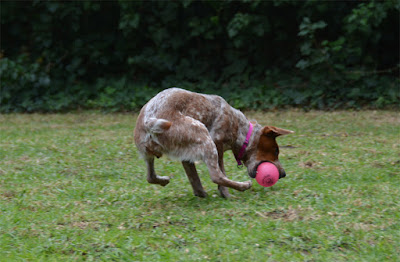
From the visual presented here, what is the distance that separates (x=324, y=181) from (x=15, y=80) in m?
10.4

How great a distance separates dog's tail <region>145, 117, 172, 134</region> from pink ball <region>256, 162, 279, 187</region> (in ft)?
3.65

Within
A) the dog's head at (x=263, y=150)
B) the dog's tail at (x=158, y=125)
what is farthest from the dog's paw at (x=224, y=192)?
the dog's tail at (x=158, y=125)

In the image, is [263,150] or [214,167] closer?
[214,167]

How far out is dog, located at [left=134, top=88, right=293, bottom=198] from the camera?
4879 mm

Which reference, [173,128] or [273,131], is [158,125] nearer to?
[173,128]

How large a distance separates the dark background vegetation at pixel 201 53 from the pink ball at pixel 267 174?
25.5 ft

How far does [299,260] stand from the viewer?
370cm

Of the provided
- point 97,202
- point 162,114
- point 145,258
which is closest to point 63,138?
point 97,202

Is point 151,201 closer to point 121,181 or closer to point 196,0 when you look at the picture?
point 121,181

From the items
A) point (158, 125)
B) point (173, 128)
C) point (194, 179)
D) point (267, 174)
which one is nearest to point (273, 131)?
point (267, 174)

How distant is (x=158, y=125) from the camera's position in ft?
15.7

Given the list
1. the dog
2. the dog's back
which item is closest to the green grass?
the dog

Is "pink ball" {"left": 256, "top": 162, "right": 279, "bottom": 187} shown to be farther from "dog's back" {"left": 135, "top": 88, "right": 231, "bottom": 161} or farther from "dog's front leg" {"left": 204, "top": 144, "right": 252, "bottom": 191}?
"dog's back" {"left": 135, "top": 88, "right": 231, "bottom": 161}

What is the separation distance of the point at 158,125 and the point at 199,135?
0.40 m
